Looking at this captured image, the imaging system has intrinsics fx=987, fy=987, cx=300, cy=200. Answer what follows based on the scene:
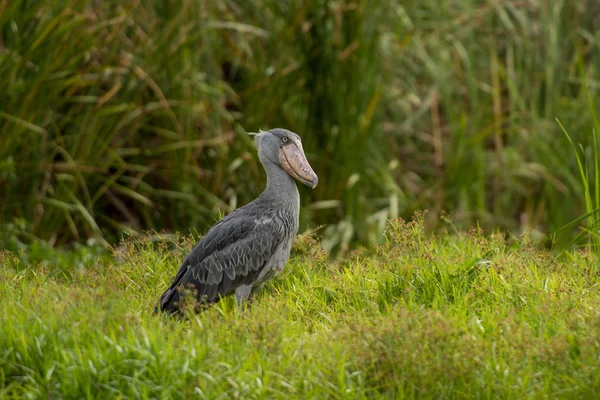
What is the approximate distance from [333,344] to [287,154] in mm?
1308

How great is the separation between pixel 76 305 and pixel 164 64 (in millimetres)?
3224

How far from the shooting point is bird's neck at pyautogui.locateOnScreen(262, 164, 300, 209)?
4.79 metres

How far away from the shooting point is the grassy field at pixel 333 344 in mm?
3543

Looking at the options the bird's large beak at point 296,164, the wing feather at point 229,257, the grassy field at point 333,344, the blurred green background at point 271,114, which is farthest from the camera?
the blurred green background at point 271,114

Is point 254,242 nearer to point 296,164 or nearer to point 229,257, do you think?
point 229,257

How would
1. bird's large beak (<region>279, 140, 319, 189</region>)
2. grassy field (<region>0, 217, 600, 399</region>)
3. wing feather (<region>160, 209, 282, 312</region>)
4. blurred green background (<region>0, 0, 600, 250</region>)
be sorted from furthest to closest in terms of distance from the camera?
blurred green background (<region>0, 0, 600, 250</region>) → bird's large beak (<region>279, 140, 319, 189</region>) → wing feather (<region>160, 209, 282, 312</region>) → grassy field (<region>0, 217, 600, 399</region>)

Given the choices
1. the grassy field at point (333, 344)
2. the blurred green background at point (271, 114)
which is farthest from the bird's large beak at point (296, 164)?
the blurred green background at point (271, 114)

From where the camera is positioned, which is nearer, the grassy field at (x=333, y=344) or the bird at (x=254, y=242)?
the grassy field at (x=333, y=344)

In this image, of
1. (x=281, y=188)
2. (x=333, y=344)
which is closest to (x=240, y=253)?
(x=281, y=188)

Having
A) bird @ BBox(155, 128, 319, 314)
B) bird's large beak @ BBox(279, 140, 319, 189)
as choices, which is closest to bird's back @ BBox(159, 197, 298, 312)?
bird @ BBox(155, 128, 319, 314)

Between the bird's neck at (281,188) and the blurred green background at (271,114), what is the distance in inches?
79.1

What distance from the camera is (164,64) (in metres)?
6.88

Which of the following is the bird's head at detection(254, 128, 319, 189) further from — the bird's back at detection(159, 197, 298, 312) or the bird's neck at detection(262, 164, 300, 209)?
the bird's back at detection(159, 197, 298, 312)

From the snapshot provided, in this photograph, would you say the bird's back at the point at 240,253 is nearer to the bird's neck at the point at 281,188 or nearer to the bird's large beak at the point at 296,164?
the bird's neck at the point at 281,188
